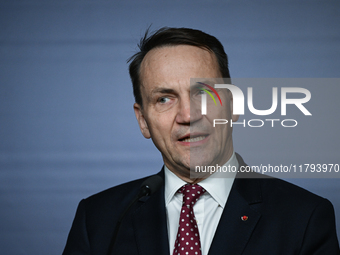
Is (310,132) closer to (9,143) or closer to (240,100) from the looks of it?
(240,100)

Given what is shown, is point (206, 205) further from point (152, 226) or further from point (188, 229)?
point (152, 226)

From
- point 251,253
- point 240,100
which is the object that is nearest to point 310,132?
point 240,100

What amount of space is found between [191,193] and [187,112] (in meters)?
0.35

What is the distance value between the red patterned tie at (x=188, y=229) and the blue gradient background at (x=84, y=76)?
98 cm

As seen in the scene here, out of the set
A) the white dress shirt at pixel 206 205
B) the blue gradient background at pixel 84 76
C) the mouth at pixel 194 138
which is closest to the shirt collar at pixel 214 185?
the white dress shirt at pixel 206 205

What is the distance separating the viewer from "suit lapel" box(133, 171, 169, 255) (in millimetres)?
1546

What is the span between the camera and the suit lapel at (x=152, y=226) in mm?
1546

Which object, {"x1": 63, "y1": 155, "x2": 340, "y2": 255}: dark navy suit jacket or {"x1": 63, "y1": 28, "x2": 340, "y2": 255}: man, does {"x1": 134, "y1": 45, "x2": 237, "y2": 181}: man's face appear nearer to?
{"x1": 63, "y1": 28, "x2": 340, "y2": 255}: man

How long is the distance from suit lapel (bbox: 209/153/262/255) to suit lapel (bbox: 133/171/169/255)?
23cm

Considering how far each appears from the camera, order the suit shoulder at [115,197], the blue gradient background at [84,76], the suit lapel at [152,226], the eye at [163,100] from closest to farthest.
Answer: the suit lapel at [152,226] → the eye at [163,100] → the suit shoulder at [115,197] → the blue gradient background at [84,76]

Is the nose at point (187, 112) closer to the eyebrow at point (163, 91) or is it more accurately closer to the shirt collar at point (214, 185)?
the eyebrow at point (163, 91)

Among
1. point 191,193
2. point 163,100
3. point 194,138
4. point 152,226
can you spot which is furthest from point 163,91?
point 152,226

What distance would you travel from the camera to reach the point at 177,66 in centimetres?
164

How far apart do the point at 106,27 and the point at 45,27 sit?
1.46 ft
